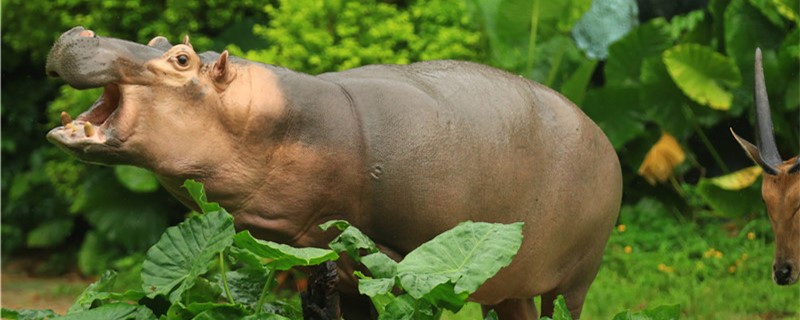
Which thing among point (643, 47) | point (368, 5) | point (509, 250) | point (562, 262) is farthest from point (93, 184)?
point (509, 250)

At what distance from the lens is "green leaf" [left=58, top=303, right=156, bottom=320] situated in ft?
9.70

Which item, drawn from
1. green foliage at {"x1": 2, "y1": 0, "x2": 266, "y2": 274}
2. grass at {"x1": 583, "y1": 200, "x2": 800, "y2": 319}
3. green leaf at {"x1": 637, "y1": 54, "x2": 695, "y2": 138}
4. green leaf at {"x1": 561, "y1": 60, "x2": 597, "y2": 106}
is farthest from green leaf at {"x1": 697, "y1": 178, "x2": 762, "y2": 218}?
green foliage at {"x1": 2, "y1": 0, "x2": 266, "y2": 274}

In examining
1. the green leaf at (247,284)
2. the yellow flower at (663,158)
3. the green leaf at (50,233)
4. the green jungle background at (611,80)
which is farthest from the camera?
the green leaf at (50,233)

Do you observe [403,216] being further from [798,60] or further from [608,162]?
[798,60]

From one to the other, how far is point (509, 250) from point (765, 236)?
6.84m

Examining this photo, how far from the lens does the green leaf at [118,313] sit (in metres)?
2.96

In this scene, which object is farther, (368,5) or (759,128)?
(368,5)

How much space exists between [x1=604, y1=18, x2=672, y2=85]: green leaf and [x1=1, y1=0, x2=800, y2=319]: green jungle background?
0.01m

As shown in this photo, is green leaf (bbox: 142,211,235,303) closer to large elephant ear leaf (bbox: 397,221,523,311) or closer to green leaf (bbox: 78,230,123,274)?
large elephant ear leaf (bbox: 397,221,523,311)

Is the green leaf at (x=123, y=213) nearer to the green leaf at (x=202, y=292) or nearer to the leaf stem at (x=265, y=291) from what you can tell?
the green leaf at (x=202, y=292)

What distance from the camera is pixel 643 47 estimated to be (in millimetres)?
9328

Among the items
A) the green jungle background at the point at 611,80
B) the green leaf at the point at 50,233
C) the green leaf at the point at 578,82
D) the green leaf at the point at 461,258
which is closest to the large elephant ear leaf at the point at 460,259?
the green leaf at the point at 461,258

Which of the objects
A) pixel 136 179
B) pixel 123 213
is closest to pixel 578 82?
pixel 136 179

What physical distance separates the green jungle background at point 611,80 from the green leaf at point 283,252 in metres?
4.88
